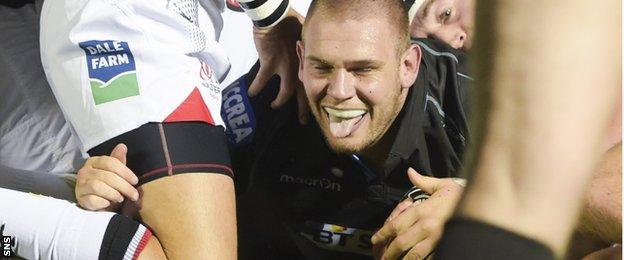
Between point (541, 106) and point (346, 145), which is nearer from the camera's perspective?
point (541, 106)

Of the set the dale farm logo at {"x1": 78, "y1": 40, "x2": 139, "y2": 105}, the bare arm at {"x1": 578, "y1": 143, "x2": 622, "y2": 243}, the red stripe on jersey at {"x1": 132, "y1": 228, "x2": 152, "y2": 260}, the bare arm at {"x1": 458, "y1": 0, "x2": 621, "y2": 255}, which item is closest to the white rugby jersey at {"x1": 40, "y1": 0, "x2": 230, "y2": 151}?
the dale farm logo at {"x1": 78, "y1": 40, "x2": 139, "y2": 105}

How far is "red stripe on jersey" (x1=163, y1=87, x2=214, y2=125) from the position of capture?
0.72 m

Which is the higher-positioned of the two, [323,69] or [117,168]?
[323,69]

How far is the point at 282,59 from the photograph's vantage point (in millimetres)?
740

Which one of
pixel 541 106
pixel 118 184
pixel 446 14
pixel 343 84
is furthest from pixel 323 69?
pixel 541 106

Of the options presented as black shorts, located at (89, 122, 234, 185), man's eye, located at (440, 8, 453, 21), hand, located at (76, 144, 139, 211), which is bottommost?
hand, located at (76, 144, 139, 211)

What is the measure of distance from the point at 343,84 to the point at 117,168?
0.24 meters

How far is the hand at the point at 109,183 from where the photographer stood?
710 millimetres

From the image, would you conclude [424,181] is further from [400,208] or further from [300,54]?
[300,54]

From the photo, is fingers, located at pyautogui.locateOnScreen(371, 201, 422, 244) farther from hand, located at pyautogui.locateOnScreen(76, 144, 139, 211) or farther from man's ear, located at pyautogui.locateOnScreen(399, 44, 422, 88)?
hand, located at pyautogui.locateOnScreen(76, 144, 139, 211)

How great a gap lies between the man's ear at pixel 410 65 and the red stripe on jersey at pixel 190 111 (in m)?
0.20

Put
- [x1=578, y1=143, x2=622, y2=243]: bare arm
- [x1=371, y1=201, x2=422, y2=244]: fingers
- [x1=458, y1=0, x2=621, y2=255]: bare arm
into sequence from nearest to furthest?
1. [x1=458, y1=0, x2=621, y2=255]: bare arm
2. [x1=578, y1=143, x2=622, y2=243]: bare arm
3. [x1=371, y1=201, x2=422, y2=244]: fingers

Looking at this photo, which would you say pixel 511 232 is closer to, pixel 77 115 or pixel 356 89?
pixel 356 89

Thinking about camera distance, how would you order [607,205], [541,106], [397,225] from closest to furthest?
[541,106] → [607,205] → [397,225]
